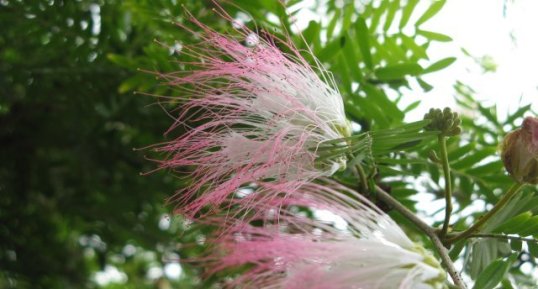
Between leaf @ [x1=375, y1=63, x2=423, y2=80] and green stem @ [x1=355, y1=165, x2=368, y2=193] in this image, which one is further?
leaf @ [x1=375, y1=63, x2=423, y2=80]

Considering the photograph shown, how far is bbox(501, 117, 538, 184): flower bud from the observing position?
110 centimetres

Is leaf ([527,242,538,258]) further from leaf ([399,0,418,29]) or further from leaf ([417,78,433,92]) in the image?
leaf ([399,0,418,29])

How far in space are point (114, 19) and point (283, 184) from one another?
3.47 feet

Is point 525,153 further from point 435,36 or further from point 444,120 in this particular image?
point 435,36

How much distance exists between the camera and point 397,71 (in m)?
1.54

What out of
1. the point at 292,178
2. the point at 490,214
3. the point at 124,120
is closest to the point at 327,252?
the point at 292,178

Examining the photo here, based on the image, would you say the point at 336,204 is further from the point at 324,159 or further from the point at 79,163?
the point at 79,163

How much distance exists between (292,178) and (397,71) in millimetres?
517

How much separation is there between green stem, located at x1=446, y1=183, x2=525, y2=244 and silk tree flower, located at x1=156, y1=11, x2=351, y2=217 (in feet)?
0.79

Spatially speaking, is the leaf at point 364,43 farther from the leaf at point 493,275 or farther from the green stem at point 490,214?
the leaf at point 493,275

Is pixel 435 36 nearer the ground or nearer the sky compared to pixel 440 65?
nearer the sky

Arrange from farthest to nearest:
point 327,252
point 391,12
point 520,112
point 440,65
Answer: point 520,112 → point 391,12 → point 440,65 → point 327,252

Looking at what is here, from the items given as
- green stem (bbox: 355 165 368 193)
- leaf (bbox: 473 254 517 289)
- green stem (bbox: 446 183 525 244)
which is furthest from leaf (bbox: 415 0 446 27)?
leaf (bbox: 473 254 517 289)

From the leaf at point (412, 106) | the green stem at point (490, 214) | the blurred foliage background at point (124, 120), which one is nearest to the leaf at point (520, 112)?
the blurred foliage background at point (124, 120)
